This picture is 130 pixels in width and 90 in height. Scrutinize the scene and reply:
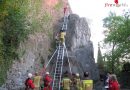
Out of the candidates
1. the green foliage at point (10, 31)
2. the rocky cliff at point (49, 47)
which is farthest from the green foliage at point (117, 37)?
the green foliage at point (10, 31)

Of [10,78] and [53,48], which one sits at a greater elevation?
[53,48]

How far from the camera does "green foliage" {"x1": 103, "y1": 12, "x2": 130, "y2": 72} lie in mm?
34062

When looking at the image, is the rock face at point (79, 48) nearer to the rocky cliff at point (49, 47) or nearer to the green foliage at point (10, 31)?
the rocky cliff at point (49, 47)

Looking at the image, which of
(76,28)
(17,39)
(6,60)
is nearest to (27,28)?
(17,39)

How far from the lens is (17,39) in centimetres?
1919

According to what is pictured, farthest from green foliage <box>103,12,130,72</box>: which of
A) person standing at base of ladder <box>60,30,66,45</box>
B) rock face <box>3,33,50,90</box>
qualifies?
rock face <box>3,33,50,90</box>

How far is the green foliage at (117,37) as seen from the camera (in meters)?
34.1

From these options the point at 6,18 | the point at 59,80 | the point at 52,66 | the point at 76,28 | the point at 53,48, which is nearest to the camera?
the point at 6,18

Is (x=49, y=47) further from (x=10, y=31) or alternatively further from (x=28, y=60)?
(x=10, y=31)

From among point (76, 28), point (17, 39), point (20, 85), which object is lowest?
point (20, 85)

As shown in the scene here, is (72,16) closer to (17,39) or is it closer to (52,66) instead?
(52,66)

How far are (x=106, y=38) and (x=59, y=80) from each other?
19.2 meters

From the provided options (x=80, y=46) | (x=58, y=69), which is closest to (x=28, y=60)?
(x=58, y=69)

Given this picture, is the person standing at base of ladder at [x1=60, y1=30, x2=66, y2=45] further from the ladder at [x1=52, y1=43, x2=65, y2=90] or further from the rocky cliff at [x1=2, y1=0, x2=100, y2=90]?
the rocky cliff at [x1=2, y1=0, x2=100, y2=90]
